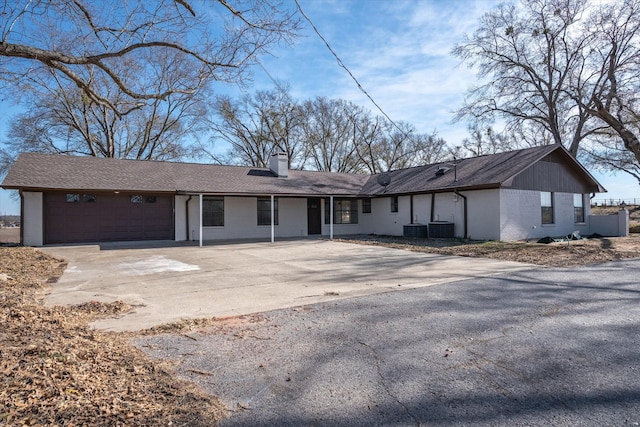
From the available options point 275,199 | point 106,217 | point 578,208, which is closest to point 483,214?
point 578,208

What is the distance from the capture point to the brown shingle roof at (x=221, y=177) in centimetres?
1509

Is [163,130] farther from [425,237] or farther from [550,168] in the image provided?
[550,168]

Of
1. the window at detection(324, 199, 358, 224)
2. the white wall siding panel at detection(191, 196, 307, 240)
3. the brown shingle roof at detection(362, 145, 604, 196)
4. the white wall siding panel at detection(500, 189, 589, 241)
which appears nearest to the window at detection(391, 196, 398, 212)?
the brown shingle roof at detection(362, 145, 604, 196)

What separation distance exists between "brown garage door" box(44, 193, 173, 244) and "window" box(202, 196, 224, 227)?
152cm

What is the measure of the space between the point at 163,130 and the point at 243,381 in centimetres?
3041

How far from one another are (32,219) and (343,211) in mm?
14662

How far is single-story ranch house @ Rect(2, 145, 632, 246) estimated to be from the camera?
15.4 metres

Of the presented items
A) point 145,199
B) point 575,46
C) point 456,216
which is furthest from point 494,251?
point 575,46

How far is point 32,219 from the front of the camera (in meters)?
14.8

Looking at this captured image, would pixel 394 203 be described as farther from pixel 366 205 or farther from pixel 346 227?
pixel 346 227

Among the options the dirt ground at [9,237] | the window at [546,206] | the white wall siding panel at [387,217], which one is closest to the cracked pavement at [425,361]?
the window at [546,206]

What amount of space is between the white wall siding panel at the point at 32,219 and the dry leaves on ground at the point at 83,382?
1283cm

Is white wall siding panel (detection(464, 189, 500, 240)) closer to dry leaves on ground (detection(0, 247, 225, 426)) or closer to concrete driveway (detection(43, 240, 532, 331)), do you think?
concrete driveway (detection(43, 240, 532, 331))

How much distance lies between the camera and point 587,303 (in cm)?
552
